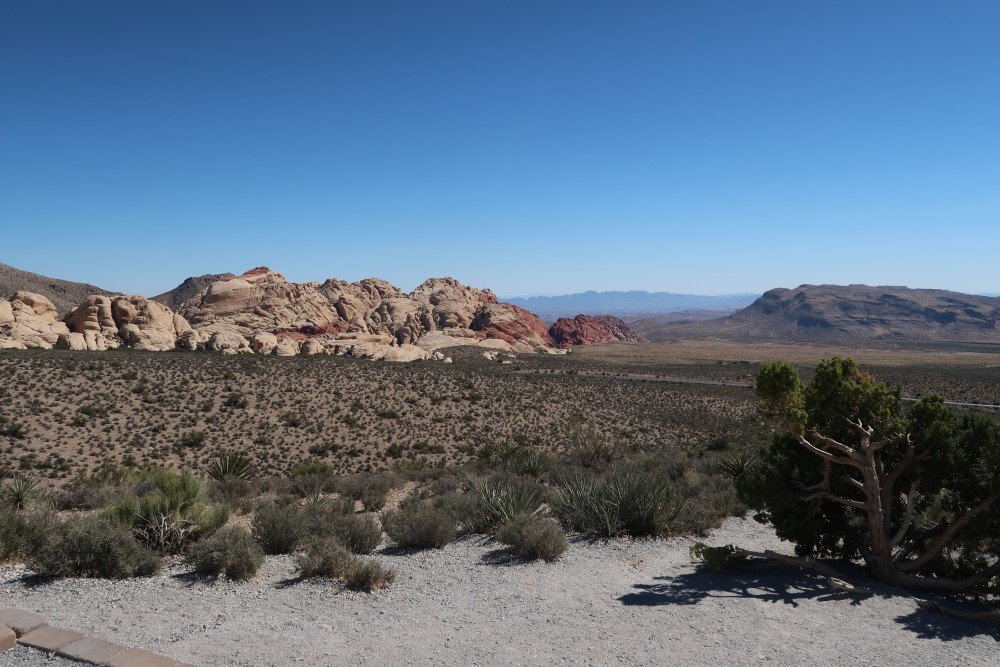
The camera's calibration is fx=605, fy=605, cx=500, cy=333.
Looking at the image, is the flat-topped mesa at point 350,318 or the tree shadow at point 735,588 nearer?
the tree shadow at point 735,588

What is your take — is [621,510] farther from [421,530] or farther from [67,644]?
[67,644]

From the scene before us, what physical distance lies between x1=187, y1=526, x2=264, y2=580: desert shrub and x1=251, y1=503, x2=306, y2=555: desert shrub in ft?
3.55

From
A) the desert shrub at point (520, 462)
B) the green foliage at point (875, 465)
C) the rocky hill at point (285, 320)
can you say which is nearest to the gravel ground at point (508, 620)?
the green foliage at point (875, 465)

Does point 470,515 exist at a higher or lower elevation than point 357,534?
lower

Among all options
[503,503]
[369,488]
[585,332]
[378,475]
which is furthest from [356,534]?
[585,332]

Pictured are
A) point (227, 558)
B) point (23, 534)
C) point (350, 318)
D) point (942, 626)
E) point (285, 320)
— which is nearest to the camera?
point (942, 626)

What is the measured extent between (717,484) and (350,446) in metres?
18.8

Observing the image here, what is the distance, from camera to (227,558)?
27.5 ft

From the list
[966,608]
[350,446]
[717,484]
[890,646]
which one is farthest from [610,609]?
[350,446]

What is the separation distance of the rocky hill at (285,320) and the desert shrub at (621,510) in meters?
46.6

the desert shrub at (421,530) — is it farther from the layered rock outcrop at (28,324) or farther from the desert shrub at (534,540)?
the layered rock outcrop at (28,324)

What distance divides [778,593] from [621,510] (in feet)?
11.7

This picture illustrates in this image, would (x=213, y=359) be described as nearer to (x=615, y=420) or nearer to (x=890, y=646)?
(x=615, y=420)

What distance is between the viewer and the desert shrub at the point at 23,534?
8.74 meters
